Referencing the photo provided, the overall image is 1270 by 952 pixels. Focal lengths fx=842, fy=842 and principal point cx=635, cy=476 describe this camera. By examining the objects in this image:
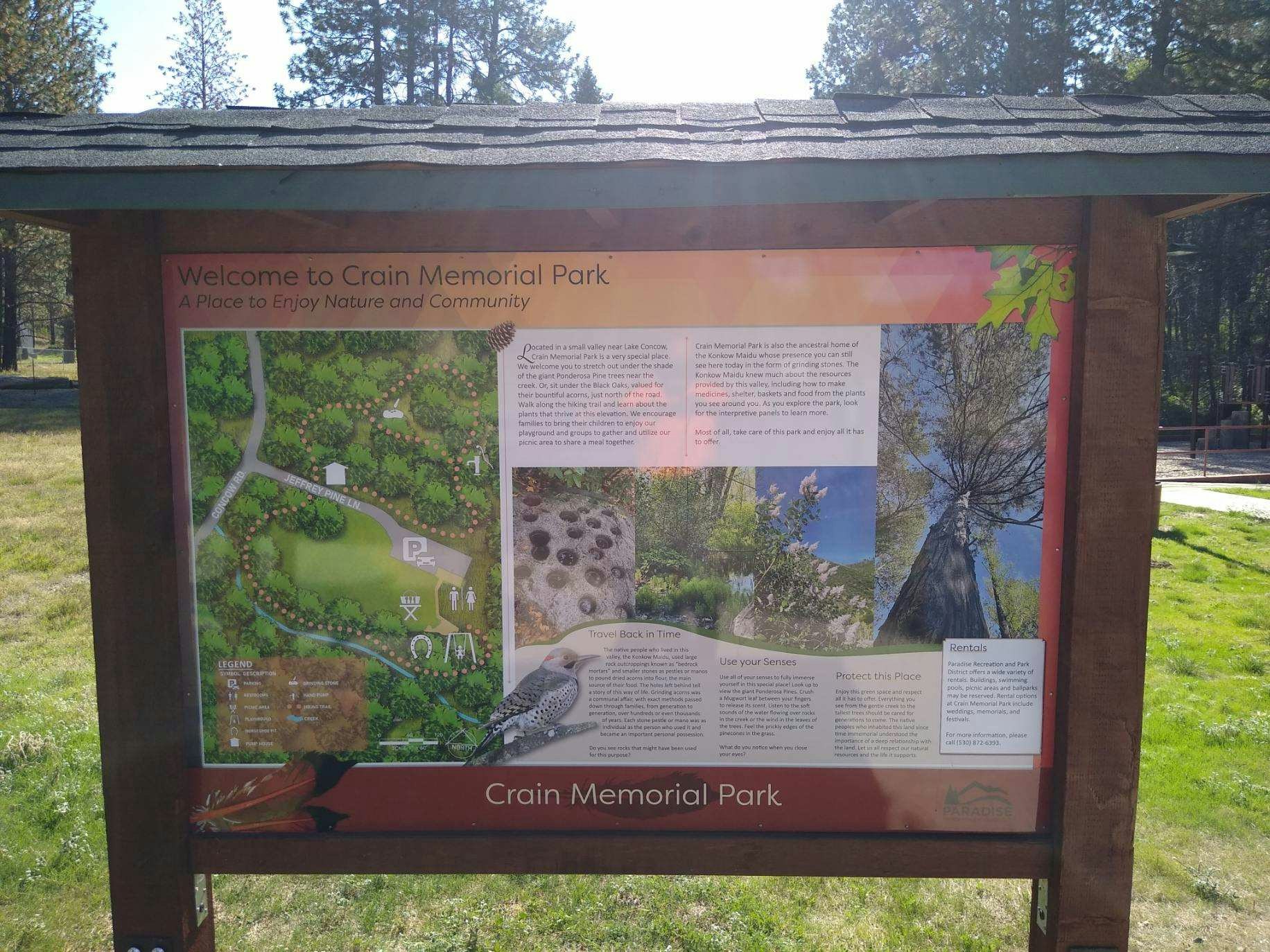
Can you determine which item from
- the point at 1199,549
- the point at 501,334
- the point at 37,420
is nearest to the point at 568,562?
the point at 501,334

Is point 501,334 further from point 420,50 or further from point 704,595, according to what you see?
point 420,50

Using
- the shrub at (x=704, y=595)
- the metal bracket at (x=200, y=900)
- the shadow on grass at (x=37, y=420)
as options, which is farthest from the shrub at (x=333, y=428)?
the shadow on grass at (x=37, y=420)

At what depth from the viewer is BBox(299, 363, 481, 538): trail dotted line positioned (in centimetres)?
257

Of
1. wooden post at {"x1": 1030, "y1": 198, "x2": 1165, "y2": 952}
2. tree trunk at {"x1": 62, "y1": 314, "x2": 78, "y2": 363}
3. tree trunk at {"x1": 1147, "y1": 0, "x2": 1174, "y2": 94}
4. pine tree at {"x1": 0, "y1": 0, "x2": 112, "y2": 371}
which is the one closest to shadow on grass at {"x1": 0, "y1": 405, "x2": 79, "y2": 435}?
pine tree at {"x1": 0, "y1": 0, "x2": 112, "y2": 371}

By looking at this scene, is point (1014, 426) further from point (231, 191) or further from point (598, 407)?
point (231, 191)

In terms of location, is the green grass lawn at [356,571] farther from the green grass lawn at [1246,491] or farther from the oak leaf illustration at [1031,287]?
the green grass lawn at [1246,491]

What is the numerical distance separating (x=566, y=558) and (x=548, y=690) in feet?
1.38

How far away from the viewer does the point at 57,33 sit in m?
23.4

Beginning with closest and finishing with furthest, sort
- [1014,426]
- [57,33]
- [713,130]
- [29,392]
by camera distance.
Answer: [713,130] < [1014,426] < [29,392] < [57,33]

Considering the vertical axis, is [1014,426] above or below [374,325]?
below

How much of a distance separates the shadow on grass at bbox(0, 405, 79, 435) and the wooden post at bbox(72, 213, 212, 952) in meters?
15.2

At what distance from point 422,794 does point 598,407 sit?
1.35 m

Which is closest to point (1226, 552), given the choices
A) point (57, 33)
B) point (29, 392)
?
point (29, 392)

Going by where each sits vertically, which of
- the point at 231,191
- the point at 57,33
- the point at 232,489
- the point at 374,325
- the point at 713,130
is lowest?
the point at 232,489
